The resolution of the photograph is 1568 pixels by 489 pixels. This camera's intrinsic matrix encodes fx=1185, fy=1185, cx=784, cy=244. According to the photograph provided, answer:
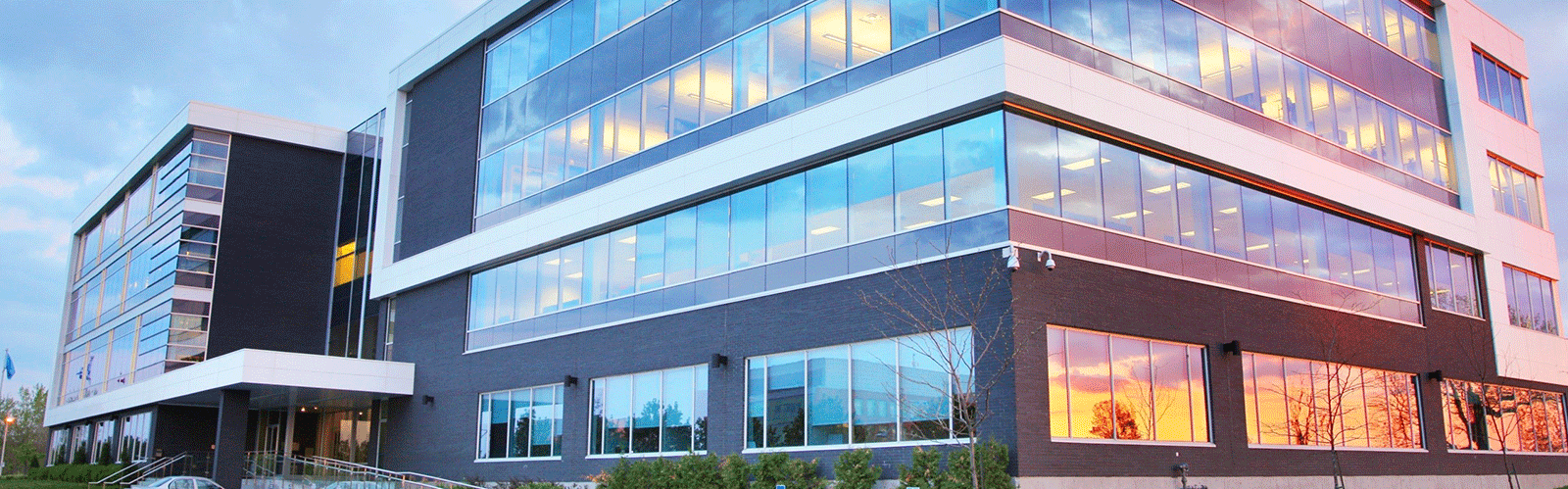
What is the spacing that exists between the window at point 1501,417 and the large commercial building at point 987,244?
15 cm

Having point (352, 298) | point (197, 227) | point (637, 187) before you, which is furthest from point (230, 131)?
point (637, 187)

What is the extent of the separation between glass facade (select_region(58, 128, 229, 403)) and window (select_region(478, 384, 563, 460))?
1910cm

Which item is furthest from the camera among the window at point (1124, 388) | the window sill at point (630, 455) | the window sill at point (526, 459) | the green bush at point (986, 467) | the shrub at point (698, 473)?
the window sill at point (526, 459)

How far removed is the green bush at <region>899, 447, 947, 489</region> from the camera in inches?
778

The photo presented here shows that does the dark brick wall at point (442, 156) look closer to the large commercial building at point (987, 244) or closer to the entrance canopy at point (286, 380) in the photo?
the large commercial building at point (987, 244)

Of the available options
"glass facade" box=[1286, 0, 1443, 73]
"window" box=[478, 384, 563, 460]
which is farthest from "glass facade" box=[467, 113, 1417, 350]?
"glass facade" box=[1286, 0, 1443, 73]

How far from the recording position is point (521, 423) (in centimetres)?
3225

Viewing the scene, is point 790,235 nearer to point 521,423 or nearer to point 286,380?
point 521,423

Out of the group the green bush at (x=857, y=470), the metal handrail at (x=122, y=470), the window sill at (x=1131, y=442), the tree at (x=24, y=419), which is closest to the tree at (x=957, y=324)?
the green bush at (x=857, y=470)

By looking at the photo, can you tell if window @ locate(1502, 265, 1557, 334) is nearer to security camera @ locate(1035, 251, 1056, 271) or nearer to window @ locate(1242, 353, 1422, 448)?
window @ locate(1242, 353, 1422, 448)

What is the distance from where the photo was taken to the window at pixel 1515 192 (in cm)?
3503

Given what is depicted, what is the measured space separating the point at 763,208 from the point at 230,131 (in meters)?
32.7

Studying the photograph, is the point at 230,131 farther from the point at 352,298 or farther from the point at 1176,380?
the point at 1176,380

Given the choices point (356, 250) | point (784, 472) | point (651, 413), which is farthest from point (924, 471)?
point (356, 250)
